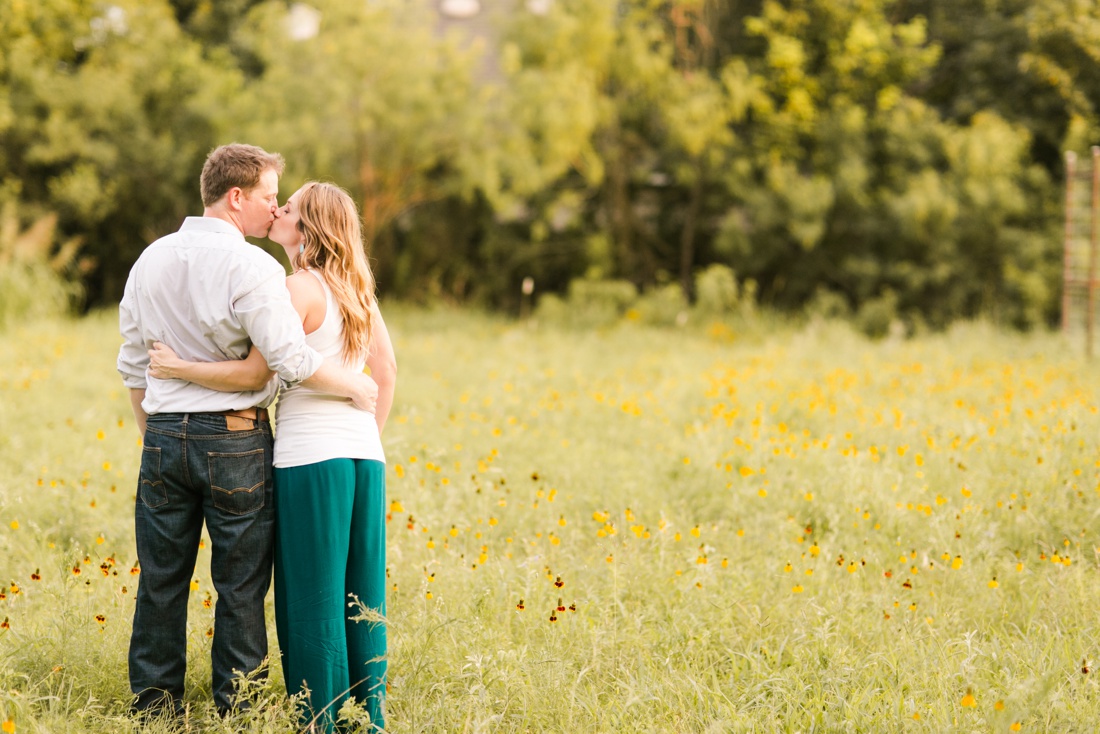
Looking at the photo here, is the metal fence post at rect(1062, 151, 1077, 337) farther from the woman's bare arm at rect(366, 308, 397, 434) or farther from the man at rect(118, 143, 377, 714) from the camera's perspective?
the man at rect(118, 143, 377, 714)

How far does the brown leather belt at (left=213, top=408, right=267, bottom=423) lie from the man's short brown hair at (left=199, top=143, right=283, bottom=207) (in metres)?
0.64

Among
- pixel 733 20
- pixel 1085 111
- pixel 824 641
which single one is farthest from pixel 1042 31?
pixel 824 641

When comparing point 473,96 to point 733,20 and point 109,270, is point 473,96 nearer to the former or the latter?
point 733,20

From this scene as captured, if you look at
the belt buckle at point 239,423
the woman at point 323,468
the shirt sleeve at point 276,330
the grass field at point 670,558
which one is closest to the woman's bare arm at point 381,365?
the woman at point 323,468

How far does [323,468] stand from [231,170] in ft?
3.11

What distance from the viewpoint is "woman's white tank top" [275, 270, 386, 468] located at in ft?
9.87

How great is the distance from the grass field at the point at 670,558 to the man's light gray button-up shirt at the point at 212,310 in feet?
3.13

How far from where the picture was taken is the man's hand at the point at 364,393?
3031mm

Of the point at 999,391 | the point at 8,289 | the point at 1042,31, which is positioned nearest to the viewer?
the point at 999,391

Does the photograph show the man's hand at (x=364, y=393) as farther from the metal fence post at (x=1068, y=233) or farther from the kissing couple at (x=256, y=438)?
the metal fence post at (x=1068, y=233)

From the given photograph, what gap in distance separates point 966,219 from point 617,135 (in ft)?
16.5

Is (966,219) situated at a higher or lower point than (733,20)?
lower

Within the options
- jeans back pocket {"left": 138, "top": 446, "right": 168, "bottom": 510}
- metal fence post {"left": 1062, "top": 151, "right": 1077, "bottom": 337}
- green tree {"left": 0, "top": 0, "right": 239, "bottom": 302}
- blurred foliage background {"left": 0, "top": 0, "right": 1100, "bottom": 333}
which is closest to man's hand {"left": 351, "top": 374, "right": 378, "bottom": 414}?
jeans back pocket {"left": 138, "top": 446, "right": 168, "bottom": 510}

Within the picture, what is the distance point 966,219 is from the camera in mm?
13172
